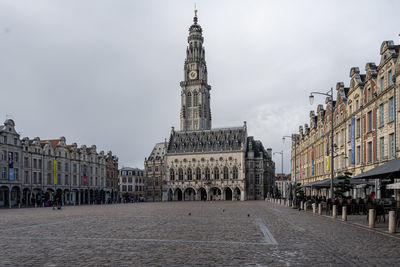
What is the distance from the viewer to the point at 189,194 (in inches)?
4281

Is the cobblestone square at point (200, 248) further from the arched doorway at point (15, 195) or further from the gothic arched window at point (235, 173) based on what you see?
the gothic arched window at point (235, 173)

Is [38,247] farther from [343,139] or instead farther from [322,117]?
[322,117]

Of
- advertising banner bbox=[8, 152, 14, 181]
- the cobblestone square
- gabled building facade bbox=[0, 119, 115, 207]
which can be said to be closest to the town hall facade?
gabled building facade bbox=[0, 119, 115, 207]

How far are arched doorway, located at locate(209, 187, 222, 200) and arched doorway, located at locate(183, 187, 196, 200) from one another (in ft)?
15.9

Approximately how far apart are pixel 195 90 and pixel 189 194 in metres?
31.0

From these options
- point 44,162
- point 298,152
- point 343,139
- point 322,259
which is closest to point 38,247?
point 322,259

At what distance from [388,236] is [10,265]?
1251 cm

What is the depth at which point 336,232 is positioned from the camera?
54.5 ft

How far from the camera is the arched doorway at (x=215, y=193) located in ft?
345

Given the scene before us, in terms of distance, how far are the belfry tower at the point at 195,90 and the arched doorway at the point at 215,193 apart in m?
19.6

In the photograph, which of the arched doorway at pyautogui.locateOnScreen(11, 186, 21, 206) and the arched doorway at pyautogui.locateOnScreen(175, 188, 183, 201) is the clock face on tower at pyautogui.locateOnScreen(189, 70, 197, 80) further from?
the arched doorway at pyautogui.locateOnScreen(11, 186, 21, 206)

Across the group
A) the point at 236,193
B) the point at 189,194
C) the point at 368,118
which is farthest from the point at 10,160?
the point at 236,193

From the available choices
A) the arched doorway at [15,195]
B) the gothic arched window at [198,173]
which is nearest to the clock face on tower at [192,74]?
the gothic arched window at [198,173]

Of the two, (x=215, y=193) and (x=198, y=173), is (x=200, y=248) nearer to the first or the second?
(x=198, y=173)
